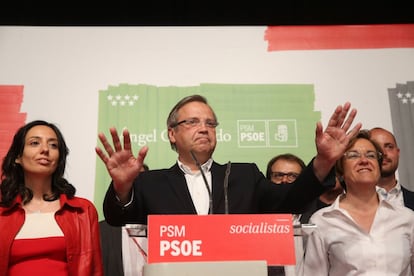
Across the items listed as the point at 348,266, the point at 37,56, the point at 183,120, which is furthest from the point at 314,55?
the point at 37,56

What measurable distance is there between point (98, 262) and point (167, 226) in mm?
1015

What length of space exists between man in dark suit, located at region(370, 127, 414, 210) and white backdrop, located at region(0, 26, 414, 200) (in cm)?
7

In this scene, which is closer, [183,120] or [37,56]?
[183,120]

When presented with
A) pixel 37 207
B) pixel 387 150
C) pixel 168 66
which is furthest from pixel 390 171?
pixel 37 207

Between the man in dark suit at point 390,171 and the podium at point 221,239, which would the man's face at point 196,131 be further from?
the man in dark suit at point 390,171

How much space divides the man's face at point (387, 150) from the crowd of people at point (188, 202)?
0.65 ft

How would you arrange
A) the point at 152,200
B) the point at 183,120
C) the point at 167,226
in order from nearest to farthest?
the point at 167,226, the point at 152,200, the point at 183,120

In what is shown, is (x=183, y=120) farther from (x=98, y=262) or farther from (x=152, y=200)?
(x=98, y=262)

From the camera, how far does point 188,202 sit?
109 inches

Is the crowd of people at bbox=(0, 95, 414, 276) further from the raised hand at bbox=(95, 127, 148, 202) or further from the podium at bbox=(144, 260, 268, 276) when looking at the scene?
the podium at bbox=(144, 260, 268, 276)

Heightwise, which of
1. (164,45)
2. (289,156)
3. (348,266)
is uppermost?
(164,45)

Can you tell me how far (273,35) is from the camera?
3740 millimetres

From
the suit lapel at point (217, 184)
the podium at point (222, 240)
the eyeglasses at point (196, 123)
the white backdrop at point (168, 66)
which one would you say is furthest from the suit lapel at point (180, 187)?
the podium at point (222, 240)

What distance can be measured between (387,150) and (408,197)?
1.06 ft
